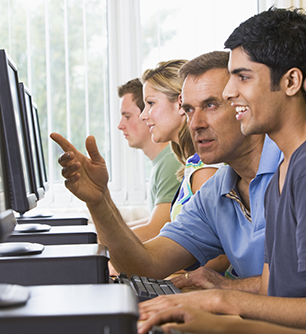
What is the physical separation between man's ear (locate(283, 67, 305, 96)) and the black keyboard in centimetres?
51

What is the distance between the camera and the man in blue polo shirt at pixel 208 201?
3.90 ft

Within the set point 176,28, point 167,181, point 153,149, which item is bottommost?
point 167,181

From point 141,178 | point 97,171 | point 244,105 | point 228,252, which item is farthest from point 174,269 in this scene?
point 141,178

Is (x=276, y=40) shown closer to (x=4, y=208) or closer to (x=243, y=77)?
(x=243, y=77)

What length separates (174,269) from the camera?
4.39 ft

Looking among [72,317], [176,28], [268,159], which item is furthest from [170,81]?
[72,317]

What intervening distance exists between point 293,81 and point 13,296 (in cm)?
77

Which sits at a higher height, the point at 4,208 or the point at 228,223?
the point at 4,208

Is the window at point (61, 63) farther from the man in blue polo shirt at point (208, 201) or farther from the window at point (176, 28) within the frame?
the man in blue polo shirt at point (208, 201)

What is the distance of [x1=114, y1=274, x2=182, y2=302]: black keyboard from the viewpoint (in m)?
0.83

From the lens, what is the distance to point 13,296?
49 centimetres

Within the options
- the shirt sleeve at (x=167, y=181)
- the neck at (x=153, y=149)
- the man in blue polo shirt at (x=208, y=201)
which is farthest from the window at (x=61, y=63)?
the man in blue polo shirt at (x=208, y=201)

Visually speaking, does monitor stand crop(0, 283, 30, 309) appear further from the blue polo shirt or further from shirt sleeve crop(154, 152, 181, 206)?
shirt sleeve crop(154, 152, 181, 206)

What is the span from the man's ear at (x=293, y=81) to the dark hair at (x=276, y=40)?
10 mm
